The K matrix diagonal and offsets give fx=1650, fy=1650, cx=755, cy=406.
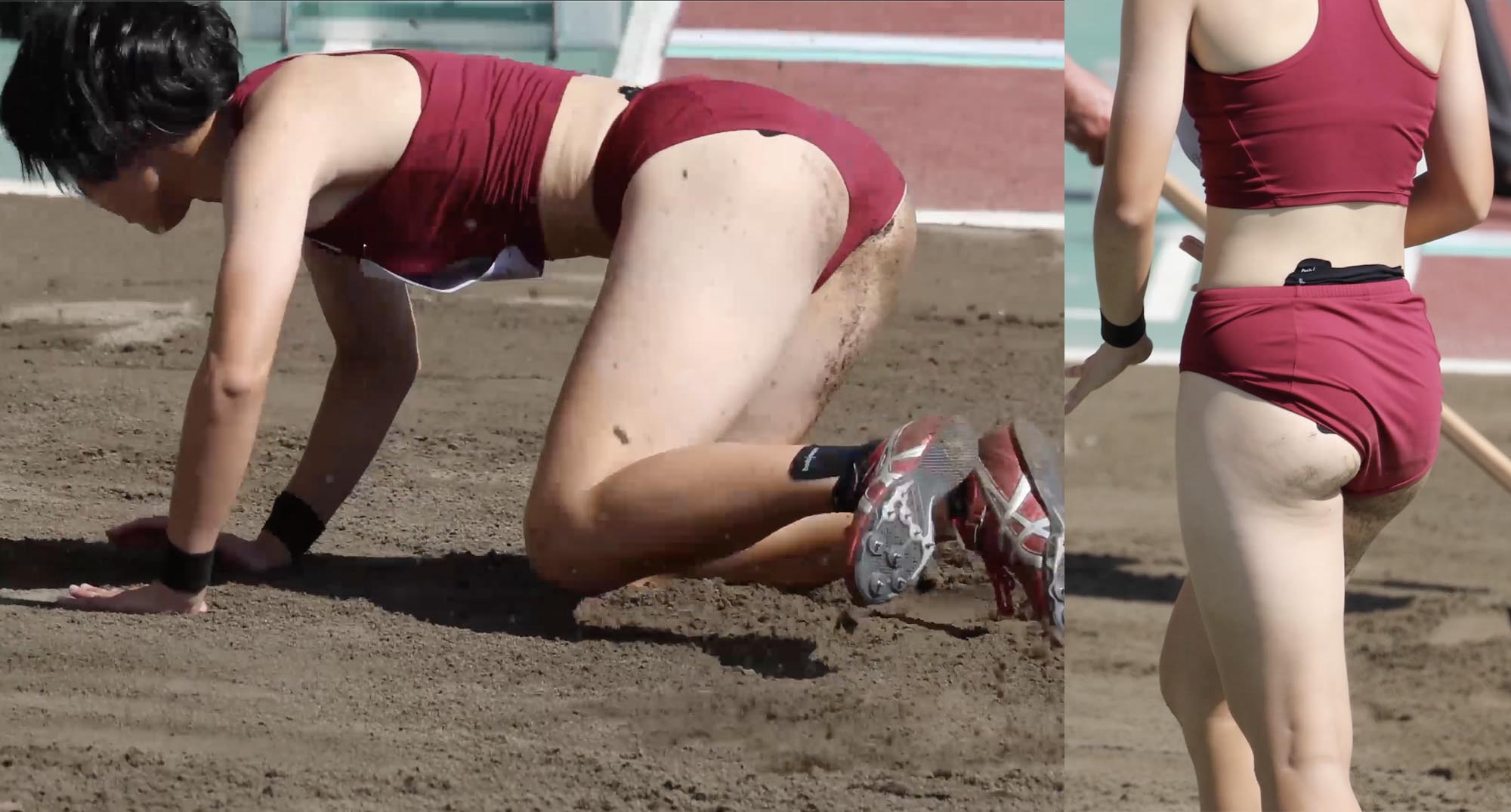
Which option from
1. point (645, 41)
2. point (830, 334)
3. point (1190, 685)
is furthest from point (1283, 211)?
point (645, 41)

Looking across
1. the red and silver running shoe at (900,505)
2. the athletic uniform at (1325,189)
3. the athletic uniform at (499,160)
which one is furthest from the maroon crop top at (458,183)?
the athletic uniform at (1325,189)

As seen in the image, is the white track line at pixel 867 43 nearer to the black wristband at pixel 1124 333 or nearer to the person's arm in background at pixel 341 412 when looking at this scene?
the person's arm in background at pixel 341 412

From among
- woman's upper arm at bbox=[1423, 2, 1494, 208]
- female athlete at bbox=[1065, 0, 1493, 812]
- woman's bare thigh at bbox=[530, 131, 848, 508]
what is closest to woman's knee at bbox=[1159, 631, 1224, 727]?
female athlete at bbox=[1065, 0, 1493, 812]

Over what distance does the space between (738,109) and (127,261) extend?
2932 mm

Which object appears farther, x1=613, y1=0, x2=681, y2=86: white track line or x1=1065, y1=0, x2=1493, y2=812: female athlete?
x1=613, y1=0, x2=681, y2=86: white track line

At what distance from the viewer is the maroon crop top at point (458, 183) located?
2.25 meters

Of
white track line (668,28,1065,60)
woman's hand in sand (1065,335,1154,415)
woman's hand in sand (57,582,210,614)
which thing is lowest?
white track line (668,28,1065,60)

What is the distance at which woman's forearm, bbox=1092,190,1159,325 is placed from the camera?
140 centimetres

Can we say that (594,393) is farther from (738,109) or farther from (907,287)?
(907,287)

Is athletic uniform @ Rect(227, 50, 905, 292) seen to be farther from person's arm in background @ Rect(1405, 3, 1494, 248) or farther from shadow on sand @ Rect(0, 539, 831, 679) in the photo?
person's arm in background @ Rect(1405, 3, 1494, 248)

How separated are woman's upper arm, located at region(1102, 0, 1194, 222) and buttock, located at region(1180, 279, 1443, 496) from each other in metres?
0.14

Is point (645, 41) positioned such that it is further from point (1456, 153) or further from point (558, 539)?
point (1456, 153)

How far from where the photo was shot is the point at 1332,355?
1413 mm

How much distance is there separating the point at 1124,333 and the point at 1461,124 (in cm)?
36
